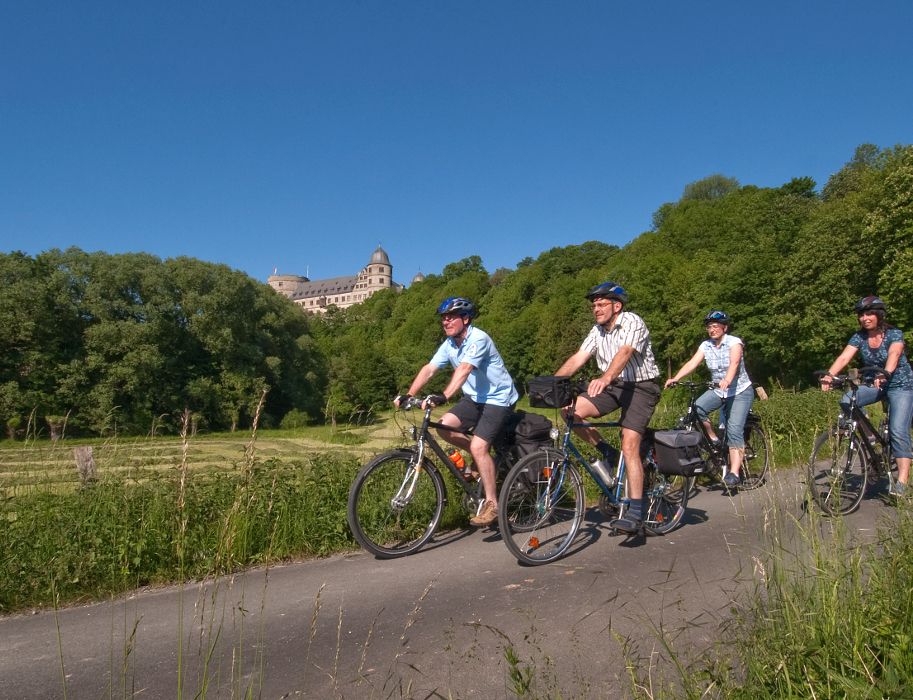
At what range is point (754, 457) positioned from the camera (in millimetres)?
8117

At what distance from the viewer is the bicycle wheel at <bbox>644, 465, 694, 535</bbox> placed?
563 centimetres

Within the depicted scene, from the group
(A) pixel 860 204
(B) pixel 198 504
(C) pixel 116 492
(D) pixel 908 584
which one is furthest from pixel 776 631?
(A) pixel 860 204

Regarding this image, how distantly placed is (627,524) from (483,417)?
1.44m

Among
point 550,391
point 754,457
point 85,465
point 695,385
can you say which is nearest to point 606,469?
point 550,391

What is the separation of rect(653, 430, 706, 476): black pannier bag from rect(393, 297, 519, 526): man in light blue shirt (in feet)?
4.27

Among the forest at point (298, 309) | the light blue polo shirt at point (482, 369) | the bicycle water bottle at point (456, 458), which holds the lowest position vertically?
the bicycle water bottle at point (456, 458)

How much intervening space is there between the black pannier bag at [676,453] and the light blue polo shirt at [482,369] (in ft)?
4.27

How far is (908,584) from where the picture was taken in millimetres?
2793

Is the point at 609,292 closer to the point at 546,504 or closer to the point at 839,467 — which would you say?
the point at 546,504

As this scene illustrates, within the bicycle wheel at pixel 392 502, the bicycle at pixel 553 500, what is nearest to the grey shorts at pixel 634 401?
the bicycle at pixel 553 500

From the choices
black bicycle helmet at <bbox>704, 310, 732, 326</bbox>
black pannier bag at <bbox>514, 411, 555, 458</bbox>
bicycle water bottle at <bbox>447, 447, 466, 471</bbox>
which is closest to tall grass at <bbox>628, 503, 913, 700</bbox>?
black pannier bag at <bbox>514, 411, 555, 458</bbox>

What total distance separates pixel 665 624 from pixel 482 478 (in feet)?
7.54

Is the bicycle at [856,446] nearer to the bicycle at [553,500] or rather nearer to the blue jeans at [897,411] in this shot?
the blue jeans at [897,411]

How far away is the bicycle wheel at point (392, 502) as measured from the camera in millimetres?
5133
